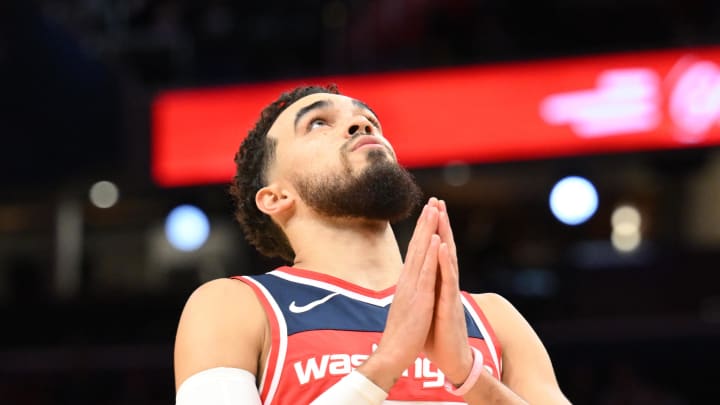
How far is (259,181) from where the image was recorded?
3742 millimetres

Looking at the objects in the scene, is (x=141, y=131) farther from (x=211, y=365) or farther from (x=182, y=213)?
(x=211, y=365)

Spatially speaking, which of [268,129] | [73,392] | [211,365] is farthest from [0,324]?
[211,365]

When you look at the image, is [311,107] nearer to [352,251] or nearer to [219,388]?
[352,251]

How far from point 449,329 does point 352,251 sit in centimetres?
69

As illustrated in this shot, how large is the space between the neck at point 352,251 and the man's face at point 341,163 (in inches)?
2.4

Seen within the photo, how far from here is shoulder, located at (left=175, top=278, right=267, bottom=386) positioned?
292 centimetres

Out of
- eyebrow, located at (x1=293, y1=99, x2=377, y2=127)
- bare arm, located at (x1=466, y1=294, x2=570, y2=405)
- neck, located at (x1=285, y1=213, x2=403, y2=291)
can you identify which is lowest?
bare arm, located at (x1=466, y1=294, x2=570, y2=405)

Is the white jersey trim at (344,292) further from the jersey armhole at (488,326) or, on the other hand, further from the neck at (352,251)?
the jersey armhole at (488,326)

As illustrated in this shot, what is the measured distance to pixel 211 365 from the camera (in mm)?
2887

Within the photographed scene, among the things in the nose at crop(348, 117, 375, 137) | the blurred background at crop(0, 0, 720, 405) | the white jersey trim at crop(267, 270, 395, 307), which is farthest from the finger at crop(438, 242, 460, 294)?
the blurred background at crop(0, 0, 720, 405)

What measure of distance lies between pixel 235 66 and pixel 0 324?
381cm

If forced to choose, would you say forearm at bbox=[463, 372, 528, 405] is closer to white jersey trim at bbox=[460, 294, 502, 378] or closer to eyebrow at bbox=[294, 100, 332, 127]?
white jersey trim at bbox=[460, 294, 502, 378]

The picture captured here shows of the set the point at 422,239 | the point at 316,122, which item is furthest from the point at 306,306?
the point at 316,122

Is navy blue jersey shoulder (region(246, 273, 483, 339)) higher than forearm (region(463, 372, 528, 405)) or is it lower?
higher
